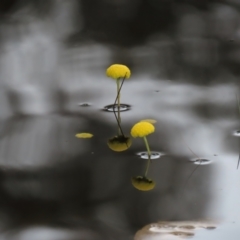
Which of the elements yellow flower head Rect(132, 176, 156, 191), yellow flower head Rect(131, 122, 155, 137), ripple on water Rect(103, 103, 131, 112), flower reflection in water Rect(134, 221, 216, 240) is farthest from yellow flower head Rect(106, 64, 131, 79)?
flower reflection in water Rect(134, 221, 216, 240)

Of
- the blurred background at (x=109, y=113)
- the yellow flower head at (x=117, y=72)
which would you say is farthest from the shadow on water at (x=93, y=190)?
the yellow flower head at (x=117, y=72)

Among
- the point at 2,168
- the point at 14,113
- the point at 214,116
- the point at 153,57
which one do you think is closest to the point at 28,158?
the point at 2,168

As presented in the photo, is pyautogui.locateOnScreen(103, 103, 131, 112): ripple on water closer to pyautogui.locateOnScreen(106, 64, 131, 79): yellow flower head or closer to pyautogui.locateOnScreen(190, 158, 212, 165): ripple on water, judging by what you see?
pyautogui.locateOnScreen(106, 64, 131, 79): yellow flower head

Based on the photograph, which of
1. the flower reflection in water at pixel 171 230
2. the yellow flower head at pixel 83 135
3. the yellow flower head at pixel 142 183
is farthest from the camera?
the yellow flower head at pixel 83 135

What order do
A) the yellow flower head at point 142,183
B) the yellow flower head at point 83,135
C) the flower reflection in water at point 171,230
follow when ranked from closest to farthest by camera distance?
the flower reflection in water at point 171,230, the yellow flower head at point 142,183, the yellow flower head at point 83,135

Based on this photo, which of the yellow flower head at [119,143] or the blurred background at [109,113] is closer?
the blurred background at [109,113]

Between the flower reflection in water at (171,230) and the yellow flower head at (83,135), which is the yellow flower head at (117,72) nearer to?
the yellow flower head at (83,135)

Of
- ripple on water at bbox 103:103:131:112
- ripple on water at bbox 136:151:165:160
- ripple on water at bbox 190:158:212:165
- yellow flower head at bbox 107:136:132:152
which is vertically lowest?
ripple on water at bbox 190:158:212:165

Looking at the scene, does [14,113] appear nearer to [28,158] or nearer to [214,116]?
[28,158]
